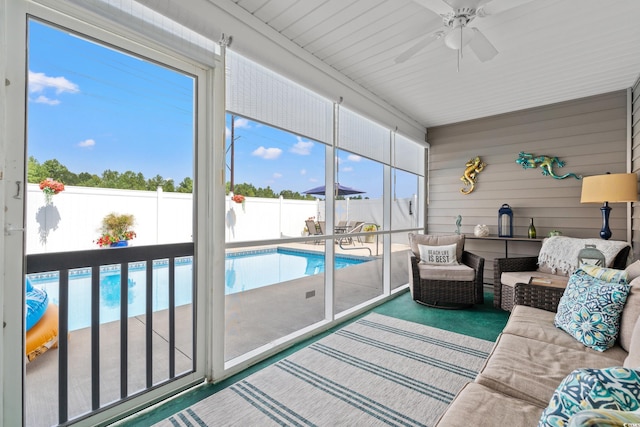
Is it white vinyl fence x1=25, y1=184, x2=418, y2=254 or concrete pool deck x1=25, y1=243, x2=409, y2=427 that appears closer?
white vinyl fence x1=25, y1=184, x2=418, y2=254

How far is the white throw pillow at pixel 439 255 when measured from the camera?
12.3 ft

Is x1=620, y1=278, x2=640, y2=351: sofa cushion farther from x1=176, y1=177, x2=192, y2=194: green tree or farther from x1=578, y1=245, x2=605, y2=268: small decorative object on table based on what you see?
x1=176, y1=177, x2=192, y2=194: green tree

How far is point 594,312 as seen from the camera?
1.63 meters

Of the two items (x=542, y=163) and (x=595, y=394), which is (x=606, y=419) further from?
(x=542, y=163)

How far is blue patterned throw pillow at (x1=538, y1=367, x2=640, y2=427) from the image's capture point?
684mm

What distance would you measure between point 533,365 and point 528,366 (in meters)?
0.03

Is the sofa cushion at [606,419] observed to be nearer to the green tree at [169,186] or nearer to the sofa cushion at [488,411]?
the sofa cushion at [488,411]

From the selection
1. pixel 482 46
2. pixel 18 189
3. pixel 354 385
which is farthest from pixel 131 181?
pixel 482 46

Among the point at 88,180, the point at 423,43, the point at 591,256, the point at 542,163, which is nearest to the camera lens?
the point at 88,180

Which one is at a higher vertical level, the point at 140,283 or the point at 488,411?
the point at 140,283

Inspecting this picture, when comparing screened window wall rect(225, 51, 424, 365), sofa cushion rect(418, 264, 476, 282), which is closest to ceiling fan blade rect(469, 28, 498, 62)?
screened window wall rect(225, 51, 424, 365)

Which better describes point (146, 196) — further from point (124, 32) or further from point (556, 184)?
point (556, 184)

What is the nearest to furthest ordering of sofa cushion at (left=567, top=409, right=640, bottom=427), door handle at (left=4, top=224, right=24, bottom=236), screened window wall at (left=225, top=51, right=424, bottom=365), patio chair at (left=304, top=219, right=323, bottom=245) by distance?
sofa cushion at (left=567, top=409, right=640, bottom=427)
door handle at (left=4, top=224, right=24, bottom=236)
screened window wall at (left=225, top=51, right=424, bottom=365)
patio chair at (left=304, top=219, right=323, bottom=245)

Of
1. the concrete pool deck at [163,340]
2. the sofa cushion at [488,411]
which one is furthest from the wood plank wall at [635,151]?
the sofa cushion at [488,411]
